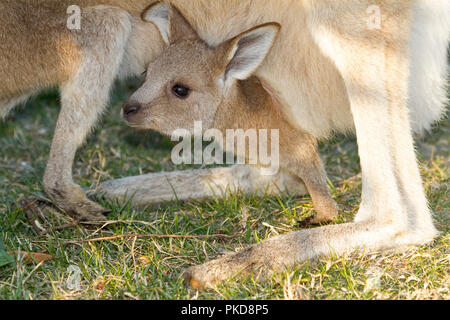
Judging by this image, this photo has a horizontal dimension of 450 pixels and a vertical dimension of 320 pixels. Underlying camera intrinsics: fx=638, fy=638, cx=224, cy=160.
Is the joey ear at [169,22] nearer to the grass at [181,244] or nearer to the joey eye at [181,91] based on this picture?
the joey eye at [181,91]

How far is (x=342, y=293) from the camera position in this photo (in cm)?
225

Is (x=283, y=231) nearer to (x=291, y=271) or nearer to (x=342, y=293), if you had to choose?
(x=291, y=271)

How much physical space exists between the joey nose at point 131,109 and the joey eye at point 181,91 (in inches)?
7.0

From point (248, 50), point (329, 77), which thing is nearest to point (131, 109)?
point (248, 50)

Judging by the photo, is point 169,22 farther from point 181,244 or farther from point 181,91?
point 181,244

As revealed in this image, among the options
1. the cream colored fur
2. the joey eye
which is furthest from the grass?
the joey eye

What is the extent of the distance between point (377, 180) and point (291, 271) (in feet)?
1.64

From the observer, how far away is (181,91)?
2912mm

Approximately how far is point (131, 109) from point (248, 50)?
59 centimetres

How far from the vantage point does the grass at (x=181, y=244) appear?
7.56ft

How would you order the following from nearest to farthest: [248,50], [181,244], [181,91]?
1. [181,244]
2. [248,50]
3. [181,91]
